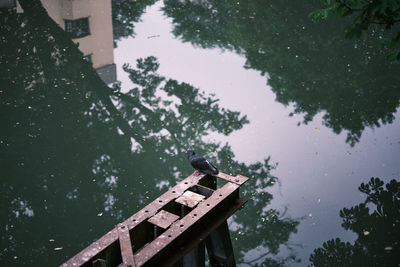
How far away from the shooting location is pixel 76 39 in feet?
40.1

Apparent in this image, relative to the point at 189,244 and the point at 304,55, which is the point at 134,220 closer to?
the point at 189,244

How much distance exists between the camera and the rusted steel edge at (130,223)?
3670 millimetres

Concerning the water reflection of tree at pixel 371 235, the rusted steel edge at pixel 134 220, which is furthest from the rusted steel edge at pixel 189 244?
the water reflection of tree at pixel 371 235

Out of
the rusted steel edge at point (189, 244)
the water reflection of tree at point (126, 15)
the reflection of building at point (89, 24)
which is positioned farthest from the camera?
the water reflection of tree at point (126, 15)

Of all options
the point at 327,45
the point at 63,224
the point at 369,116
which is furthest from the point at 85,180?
the point at 327,45

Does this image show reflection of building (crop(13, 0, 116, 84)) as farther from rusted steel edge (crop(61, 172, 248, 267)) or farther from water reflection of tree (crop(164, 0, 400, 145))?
rusted steel edge (crop(61, 172, 248, 267))

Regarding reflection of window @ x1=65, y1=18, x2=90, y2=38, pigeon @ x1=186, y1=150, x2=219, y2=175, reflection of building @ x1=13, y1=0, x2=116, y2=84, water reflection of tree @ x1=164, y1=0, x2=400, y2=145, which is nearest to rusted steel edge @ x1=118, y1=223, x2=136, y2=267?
pigeon @ x1=186, y1=150, x2=219, y2=175

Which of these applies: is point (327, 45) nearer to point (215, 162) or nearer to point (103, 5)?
point (215, 162)

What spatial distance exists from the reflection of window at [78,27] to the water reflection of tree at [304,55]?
8.57 feet

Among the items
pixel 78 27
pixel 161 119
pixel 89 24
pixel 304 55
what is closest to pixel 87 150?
pixel 161 119

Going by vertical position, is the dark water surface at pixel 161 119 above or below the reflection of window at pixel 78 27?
below

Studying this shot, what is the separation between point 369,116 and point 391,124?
0.45 m

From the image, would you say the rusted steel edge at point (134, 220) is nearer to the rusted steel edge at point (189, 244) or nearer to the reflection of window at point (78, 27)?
the rusted steel edge at point (189, 244)

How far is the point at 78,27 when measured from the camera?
13.0 metres
